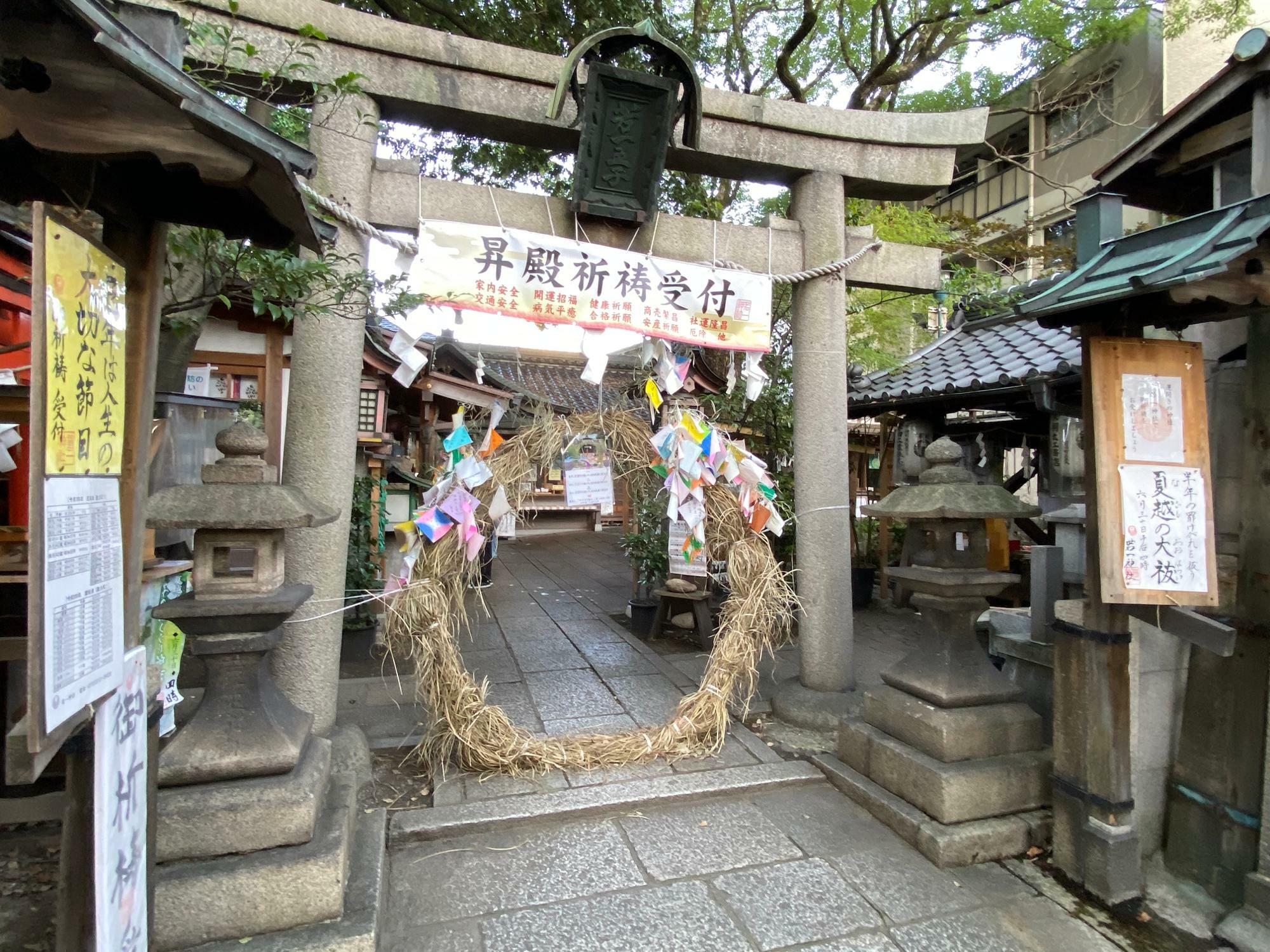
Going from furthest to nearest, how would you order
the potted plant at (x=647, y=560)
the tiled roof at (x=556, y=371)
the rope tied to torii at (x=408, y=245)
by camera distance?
the tiled roof at (x=556, y=371), the potted plant at (x=647, y=560), the rope tied to torii at (x=408, y=245)

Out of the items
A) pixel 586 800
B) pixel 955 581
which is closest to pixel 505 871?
pixel 586 800

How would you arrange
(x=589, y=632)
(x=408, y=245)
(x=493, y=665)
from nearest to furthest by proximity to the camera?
(x=408, y=245) → (x=493, y=665) → (x=589, y=632)

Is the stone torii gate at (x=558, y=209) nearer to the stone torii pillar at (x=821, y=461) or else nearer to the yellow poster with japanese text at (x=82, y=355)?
the stone torii pillar at (x=821, y=461)

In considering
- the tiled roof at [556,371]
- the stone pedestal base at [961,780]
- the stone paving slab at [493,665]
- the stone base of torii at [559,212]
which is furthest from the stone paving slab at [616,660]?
the tiled roof at [556,371]

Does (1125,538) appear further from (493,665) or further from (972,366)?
(493,665)

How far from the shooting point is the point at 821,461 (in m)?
5.45

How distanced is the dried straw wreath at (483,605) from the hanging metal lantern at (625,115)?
157cm

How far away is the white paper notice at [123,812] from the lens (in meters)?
1.85

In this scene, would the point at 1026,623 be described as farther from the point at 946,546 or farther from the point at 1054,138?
the point at 1054,138

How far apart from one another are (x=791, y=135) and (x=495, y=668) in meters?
5.37

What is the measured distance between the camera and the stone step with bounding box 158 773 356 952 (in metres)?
2.54

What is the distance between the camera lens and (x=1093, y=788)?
331cm

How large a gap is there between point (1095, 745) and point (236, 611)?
4.03 metres

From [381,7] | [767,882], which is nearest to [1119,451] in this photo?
[767,882]
